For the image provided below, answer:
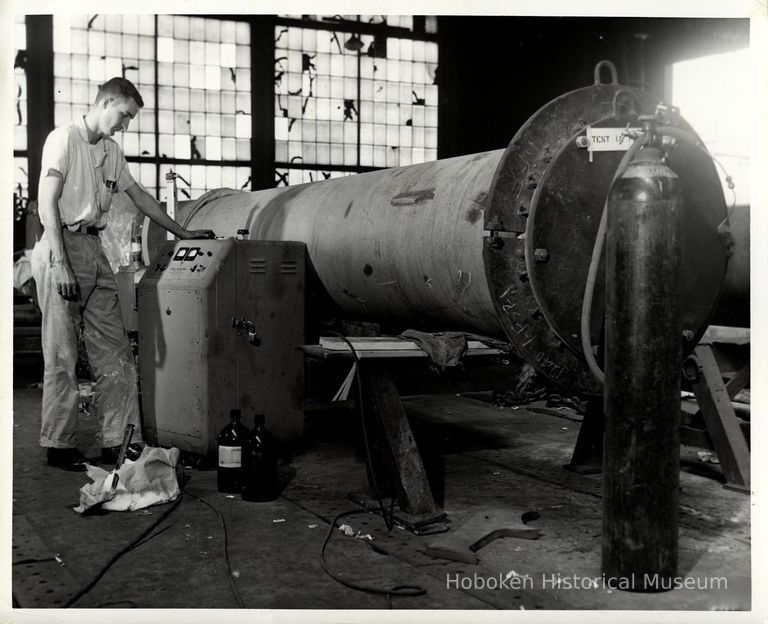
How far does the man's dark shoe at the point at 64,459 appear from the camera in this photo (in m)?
3.76

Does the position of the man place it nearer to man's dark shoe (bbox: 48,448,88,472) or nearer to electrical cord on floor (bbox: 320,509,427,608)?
man's dark shoe (bbox: 48,448,88,472)

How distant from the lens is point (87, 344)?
3.89 metres

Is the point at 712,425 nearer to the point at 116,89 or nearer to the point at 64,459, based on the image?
the point at 64,459

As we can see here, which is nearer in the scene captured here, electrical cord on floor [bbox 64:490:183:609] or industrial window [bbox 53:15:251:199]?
electrical cord on floor [bbox 64:490:183:609]


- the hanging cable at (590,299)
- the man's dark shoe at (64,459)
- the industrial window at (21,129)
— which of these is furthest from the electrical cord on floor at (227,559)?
the industrial window at (21,129)

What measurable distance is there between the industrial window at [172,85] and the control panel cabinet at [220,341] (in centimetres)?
471

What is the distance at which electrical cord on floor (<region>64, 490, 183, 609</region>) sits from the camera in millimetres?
2359

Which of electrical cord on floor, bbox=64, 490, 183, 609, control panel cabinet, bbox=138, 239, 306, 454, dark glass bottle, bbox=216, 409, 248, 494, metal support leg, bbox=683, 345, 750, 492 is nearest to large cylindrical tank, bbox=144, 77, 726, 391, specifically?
metal support leg, bbox=683, 345, 750, 492

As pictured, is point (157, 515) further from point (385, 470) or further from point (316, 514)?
point (385, 470)

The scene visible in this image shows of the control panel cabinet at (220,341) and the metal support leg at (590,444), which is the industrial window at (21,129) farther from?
the metal support leg at (590,444)

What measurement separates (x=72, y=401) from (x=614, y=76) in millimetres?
2697

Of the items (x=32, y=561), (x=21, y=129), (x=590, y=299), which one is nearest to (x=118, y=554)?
(x=32, y=561)

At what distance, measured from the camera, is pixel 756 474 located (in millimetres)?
2480

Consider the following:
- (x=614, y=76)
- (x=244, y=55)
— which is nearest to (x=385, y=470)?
(x=614, y=76)
